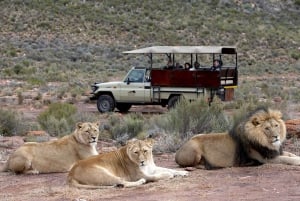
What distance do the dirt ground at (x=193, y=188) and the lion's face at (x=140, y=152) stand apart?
14.1 inches

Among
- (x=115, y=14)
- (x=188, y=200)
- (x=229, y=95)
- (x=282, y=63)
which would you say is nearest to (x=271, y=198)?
(x=188, y=200)

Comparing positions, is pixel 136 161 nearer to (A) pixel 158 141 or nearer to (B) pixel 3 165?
(B) pixel 3 165

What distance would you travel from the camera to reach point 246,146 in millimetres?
11086

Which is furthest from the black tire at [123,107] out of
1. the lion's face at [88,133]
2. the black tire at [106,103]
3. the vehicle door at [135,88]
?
the lion's face at [88,133]

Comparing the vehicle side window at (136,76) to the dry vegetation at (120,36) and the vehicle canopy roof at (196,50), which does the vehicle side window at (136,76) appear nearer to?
the vehicle canopy roof at (196,50)

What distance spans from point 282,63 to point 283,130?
4848cm

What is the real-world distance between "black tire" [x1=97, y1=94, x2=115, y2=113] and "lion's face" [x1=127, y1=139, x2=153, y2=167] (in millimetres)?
16306

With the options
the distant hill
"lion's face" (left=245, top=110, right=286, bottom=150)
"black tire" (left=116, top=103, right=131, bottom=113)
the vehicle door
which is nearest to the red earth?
"lion's face" (left=245, top=110, right=286, bottom=150)

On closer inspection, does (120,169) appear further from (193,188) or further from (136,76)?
(136,76)

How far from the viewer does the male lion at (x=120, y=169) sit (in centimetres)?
995

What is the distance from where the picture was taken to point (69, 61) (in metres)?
55.0

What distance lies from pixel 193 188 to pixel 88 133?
257cm

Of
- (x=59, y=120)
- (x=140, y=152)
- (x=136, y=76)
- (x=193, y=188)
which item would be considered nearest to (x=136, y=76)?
(x=136, y=76)

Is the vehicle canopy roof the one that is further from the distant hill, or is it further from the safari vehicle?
the distant hill
